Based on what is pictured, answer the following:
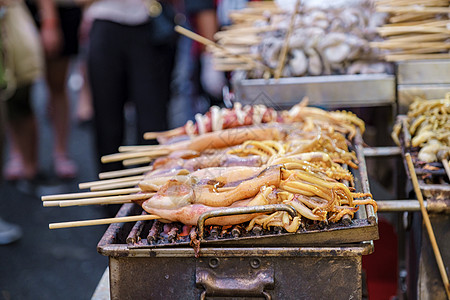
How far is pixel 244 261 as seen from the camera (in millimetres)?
1887

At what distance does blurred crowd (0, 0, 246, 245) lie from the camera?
4.90 m

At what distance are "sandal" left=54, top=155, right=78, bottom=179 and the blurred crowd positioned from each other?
13mm

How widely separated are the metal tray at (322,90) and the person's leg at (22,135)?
3.32 meters

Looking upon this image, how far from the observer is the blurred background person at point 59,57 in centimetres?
659

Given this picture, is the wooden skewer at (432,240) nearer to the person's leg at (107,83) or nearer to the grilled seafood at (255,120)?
the grilled seafood at (255,120)

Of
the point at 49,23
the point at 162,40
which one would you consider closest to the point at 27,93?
the point at 49,23

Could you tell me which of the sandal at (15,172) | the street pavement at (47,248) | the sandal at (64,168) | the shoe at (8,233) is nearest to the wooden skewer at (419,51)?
the street pavement at (47,248)

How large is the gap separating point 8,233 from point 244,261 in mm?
3945

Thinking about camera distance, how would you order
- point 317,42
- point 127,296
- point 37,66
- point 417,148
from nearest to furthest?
point 127,296, point 417,148, point 317,42, point 37,66

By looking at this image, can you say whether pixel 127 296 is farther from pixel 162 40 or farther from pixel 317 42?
pixel 162 40

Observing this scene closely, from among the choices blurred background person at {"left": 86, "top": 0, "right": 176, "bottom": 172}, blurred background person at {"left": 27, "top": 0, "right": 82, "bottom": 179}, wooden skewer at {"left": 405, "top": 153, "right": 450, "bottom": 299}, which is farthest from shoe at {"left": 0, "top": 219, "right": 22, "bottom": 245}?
wooden skewer at {"left": 405, "top": 153, "right": 450, "bottom": 299}

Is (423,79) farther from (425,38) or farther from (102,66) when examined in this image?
(102,66)

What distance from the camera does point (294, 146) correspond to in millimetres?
2504

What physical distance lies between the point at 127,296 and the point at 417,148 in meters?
1.72
